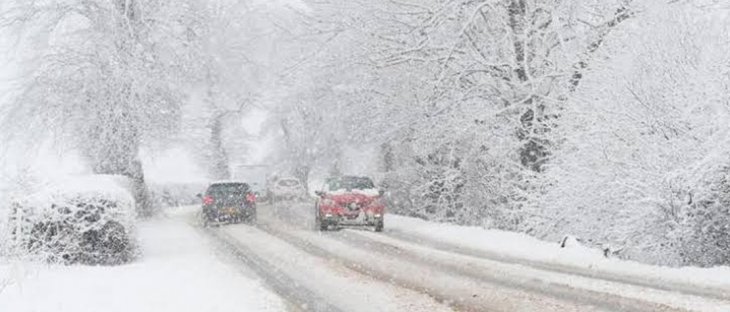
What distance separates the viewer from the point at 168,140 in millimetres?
35344

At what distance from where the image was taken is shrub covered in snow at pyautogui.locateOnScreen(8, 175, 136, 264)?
15102 mm

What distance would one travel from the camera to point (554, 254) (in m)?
17.0

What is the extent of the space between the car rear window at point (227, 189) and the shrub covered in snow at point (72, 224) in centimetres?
1361

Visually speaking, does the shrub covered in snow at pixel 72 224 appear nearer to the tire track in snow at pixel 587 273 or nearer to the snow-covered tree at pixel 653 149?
the tire track in snow at pixel 587 273

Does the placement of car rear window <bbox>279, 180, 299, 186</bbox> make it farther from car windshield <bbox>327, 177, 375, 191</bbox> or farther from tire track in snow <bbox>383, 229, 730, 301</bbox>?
tire track in snow <bbox>383, 229, 730, 301</bbox>

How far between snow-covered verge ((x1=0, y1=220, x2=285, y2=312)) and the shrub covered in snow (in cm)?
54

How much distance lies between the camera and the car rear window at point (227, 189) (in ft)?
99.4

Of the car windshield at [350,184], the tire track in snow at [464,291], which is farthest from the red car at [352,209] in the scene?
the tire track in snow at [464,291]

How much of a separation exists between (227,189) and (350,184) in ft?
20.5

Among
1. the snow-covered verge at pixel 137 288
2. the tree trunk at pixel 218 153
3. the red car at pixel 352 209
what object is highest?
the tree trunk at pixel 218 153

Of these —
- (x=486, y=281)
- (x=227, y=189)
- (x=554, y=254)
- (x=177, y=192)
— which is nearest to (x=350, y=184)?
(x=227, y=189)

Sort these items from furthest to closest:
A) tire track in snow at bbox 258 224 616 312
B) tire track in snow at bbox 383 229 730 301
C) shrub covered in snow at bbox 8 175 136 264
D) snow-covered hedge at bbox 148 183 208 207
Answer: snow-covered hedge at bbox 148 183 208 207 < shrub covered in snow at bbox 8 175 136 264 < tire track in snow at bbox 383 229 730 301 < tire track in snow at bbox 258 224 616 312

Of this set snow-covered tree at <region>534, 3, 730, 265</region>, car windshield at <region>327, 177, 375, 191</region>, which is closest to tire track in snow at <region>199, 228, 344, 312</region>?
car windshield at <region>327, 177, 375, 191</region>

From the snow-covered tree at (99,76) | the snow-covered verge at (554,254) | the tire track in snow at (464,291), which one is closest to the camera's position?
the tire track in snow at (464,291)
